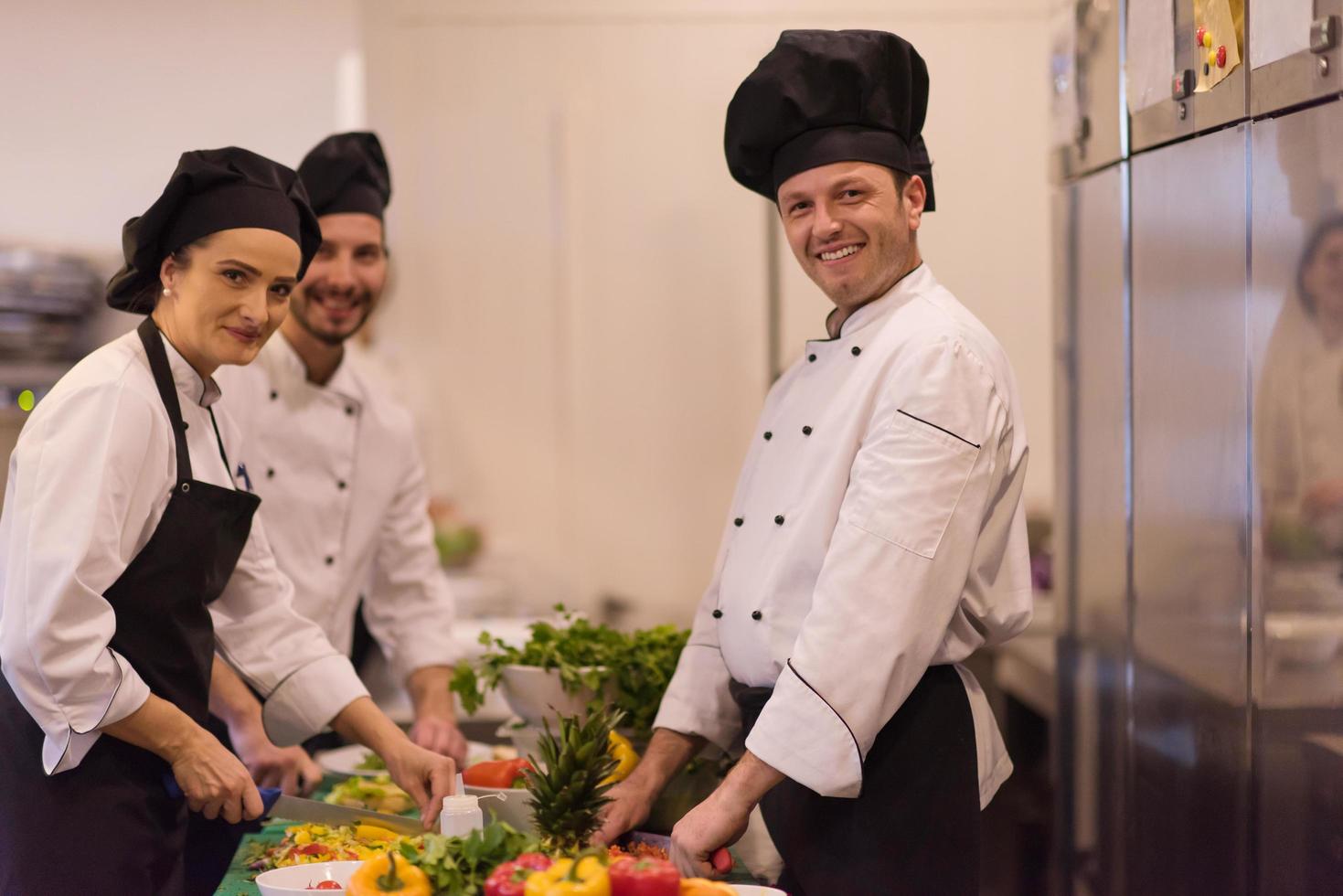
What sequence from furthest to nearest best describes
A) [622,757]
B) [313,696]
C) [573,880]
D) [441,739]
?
[441,739]
[313,696]
[622,757]
[573,880]

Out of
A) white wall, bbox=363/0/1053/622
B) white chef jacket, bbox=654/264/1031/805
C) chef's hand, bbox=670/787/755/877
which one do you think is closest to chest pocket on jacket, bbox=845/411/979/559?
white chef jacket, bbox=654/264/1031/805

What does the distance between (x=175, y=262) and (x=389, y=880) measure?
0.87 m

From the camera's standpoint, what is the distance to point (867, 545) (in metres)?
1.49

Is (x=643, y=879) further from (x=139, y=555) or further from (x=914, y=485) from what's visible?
(x=139, y=555)

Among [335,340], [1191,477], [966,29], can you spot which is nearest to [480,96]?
[966,29]

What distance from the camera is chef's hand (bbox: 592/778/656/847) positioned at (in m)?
1.65

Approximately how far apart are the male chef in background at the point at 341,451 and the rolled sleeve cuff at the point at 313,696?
0.78 ft

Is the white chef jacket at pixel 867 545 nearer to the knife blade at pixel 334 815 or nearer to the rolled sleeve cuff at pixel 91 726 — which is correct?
the knife blade at pixel 334 815

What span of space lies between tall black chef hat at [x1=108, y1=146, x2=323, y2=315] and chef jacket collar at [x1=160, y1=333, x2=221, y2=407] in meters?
0.10

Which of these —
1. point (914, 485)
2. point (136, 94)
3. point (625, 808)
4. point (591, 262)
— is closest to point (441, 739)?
point (625, 808)

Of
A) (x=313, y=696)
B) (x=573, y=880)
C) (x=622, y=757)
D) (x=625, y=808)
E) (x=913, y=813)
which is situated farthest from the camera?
(x=313, y=696)

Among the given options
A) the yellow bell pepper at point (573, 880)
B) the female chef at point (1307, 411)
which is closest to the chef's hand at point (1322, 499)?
the female chef at point (1307, 411)

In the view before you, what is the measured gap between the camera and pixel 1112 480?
2.32m

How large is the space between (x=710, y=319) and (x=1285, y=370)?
230 centimetres
